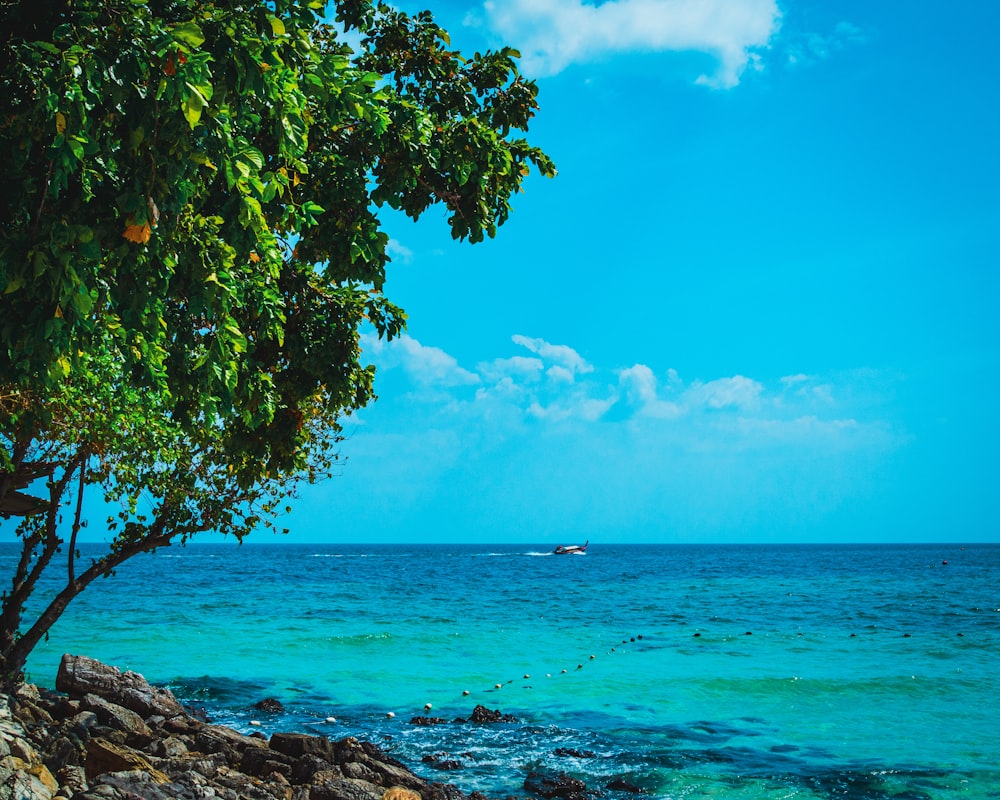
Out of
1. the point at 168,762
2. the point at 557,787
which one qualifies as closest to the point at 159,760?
the point at 168,762

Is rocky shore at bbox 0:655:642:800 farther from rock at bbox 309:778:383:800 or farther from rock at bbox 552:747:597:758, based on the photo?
rock at bbox 552:747:597:758

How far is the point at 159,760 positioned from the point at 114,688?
19.7 feet

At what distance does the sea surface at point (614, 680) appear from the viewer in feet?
54.7

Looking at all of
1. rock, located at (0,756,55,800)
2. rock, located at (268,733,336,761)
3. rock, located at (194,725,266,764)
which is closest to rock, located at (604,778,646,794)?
rock, located at (268,733,336,761)

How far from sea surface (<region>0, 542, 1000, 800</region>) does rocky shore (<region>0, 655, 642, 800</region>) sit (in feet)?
6.05

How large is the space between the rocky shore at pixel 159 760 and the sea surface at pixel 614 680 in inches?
93.9

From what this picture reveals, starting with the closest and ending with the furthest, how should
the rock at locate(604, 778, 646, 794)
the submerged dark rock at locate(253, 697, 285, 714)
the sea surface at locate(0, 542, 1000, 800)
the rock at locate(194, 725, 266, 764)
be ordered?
the rock at locate(194, 725, 266, 764), the rock at locate(604, 778, 646, 794), the sea surface at locate(0, 542, 1000, 800), the submerged dark rock at locate(253, 697, 285, 714)

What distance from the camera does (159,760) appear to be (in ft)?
41.7

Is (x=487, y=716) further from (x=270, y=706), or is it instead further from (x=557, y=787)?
(x=557, y=787)

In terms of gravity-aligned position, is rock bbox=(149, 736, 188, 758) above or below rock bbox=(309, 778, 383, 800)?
above

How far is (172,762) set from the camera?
12.5 metres

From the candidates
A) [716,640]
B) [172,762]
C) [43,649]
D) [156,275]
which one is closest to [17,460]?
[172,762]

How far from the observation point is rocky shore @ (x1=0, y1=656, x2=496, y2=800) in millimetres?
10570

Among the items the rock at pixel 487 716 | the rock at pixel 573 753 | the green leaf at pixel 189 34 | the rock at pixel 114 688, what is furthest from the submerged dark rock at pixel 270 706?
the green leaf at pixel 189 34
